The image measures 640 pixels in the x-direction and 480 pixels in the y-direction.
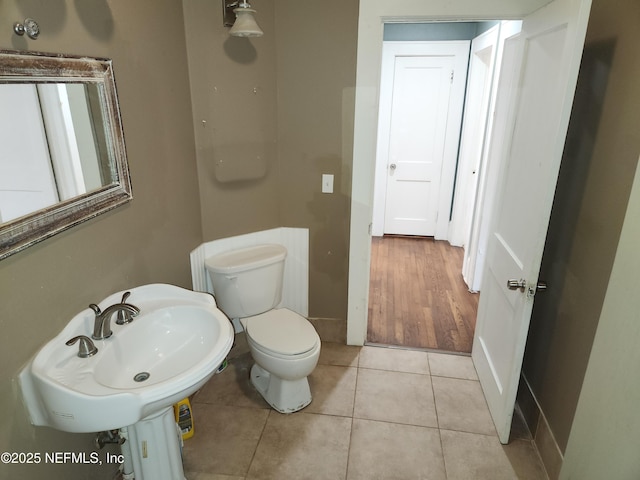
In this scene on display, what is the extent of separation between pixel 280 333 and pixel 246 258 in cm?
46

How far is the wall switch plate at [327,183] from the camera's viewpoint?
8.04 ft

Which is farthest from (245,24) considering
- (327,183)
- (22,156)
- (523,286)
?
(523,286)

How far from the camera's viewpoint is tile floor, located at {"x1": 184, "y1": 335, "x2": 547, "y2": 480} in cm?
184

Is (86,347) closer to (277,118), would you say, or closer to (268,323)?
(268,323)

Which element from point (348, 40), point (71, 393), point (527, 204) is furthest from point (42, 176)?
point (527, 204)

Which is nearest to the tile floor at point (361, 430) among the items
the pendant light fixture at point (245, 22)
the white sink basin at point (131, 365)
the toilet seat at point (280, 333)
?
the toilet seat at point (280, 333)

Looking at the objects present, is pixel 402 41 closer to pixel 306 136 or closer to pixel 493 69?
pixel 493 69

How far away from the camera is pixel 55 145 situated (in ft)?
4.15

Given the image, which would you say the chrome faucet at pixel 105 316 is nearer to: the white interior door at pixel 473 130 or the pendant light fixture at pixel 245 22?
the pendant light fixture at pixel 245 22

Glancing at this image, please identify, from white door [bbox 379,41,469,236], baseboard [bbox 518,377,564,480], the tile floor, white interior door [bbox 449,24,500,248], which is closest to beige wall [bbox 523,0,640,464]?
baseboard [bbox 518,377,564,480]

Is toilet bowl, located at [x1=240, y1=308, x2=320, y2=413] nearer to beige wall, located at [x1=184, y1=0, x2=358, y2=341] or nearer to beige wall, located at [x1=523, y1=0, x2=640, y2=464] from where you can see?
beige wall, located at [x1=184, y1=0, x2=358, y2=341]

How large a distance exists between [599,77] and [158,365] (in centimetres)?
197

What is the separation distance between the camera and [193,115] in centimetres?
206

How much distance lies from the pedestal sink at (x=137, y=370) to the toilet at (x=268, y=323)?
0.52 meters
